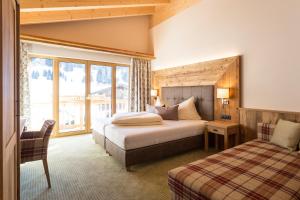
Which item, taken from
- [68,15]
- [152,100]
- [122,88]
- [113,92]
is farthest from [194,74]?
[68,15]

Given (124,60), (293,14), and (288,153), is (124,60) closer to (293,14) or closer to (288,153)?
(293,14)

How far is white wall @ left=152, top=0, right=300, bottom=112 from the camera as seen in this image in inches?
106

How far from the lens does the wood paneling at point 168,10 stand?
4.57 metres

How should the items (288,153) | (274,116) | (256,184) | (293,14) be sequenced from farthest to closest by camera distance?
(274,116)
(293,14)
(288,153)
(256,184)

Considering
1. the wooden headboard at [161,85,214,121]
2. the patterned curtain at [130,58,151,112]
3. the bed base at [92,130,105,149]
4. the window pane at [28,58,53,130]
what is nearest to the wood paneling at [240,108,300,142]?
the wooden headboard at [161,85,214,121]

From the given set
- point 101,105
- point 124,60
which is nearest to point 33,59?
point 101,105

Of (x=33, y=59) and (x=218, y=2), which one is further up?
(x=218, y=2)

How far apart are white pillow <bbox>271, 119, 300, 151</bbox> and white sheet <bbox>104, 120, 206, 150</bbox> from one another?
1.35 metres

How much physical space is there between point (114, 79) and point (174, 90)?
6.52 ft

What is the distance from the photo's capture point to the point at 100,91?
5.24 metres

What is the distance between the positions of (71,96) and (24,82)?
1141mm

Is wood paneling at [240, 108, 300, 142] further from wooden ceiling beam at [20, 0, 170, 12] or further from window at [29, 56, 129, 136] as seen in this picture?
wooden ceiling beam at [20, 0, 170, 12]

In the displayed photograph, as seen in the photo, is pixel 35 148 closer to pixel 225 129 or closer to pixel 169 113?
pixel 169 113

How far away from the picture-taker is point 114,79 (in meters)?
5.46
